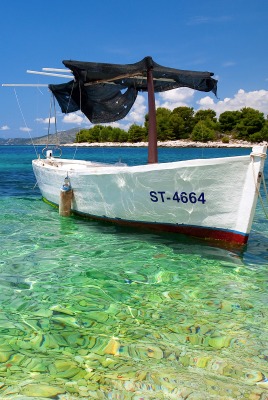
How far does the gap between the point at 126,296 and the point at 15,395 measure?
2.15m

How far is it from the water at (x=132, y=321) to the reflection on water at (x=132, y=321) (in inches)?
0.4

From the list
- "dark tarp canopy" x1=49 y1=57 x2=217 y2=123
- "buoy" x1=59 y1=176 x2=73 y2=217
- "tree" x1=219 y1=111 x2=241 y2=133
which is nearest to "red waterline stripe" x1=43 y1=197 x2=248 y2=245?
"buoy" x1=59 y1=176 x2=73 y2=217

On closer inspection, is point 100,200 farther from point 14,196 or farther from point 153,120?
point 14,196

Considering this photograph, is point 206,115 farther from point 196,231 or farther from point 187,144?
point 196,231

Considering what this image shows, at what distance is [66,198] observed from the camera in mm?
10031

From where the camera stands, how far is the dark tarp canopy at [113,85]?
27.5 feet

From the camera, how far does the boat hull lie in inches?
268

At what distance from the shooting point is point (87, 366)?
329 centimetres

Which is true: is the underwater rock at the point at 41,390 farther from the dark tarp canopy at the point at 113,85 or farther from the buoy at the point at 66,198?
the buoy at the point at 66,198

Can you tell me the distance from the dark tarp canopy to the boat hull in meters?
2.30

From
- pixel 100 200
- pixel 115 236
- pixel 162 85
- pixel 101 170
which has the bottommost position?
pixel 115 236

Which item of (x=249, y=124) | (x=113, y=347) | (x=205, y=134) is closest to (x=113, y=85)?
(x=113, y=347)

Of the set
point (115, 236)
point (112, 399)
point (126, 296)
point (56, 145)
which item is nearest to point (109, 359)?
point (112, 399)

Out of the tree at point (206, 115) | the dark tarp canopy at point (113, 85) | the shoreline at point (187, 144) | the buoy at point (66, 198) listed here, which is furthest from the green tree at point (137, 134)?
the buoy at point (66, 198)
